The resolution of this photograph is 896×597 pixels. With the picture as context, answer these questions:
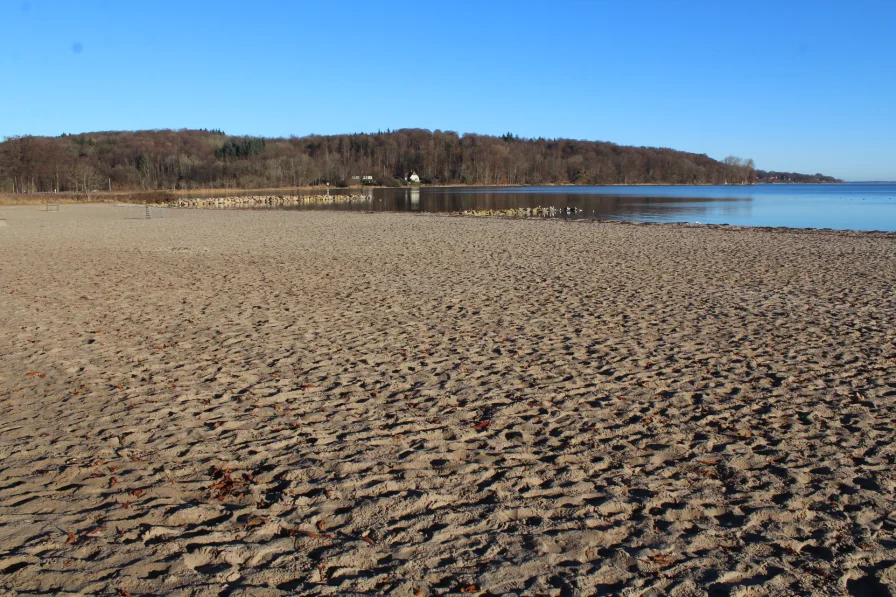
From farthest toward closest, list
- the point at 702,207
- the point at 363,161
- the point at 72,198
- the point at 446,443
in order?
the point at 363,161, the point at 72,198, the point at 702,207, the point at 446,443

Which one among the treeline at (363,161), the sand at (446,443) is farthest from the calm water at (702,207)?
the treeline at (363,161)

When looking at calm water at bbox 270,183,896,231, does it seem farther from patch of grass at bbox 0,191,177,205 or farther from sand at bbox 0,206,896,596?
sand at bbox 0,206,896,596

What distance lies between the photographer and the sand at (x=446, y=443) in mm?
3221

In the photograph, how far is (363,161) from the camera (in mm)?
152000

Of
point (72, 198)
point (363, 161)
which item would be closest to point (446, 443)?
point (72, 198)

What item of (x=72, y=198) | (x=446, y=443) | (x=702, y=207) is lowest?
(x=446, y=443)

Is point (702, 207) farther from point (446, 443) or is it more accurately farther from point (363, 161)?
point (363, 161)

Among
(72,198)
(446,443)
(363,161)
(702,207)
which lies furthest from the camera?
(363,161)

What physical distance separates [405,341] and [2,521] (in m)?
4.59

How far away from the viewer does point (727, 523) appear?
365 centimetres

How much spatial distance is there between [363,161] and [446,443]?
152 m

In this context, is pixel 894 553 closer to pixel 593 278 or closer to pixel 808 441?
pixel 808 441

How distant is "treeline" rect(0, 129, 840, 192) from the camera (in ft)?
367

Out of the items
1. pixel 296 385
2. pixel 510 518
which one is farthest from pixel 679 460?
pixel 296 385
